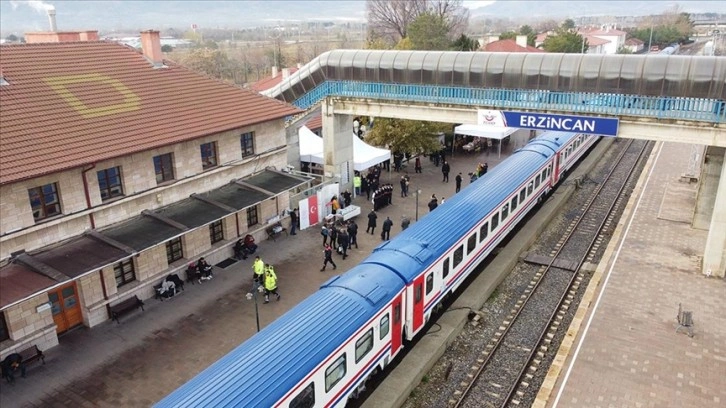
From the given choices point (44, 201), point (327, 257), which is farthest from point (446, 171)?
point (44, 201)

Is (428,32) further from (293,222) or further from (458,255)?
(458,255)

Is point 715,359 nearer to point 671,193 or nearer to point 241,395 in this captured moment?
point 241,395

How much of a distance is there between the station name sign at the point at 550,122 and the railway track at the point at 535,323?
487 cm

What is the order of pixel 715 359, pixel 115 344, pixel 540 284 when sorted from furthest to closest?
1. pixel 540 284
2. pixel 115 344
3. pixel 715 359

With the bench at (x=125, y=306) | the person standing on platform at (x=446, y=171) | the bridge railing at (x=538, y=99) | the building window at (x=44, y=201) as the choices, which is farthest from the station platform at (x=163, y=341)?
the person standing on platform at (x=446, y=171)

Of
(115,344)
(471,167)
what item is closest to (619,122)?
(471,167)

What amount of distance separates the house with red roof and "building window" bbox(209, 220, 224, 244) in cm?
5

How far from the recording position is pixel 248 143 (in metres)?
21.6

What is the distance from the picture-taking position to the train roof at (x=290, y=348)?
941cm

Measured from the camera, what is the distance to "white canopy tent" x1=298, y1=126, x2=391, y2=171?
27.8 metres

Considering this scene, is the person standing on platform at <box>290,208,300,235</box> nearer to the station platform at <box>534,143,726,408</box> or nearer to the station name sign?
the station name sign

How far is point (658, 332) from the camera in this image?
15.8m

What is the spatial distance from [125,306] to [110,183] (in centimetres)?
376

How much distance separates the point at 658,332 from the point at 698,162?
66.6 ft
